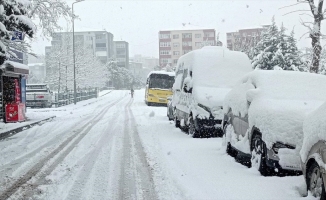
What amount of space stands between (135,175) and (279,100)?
9.62ft

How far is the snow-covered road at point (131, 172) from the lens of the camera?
5316 millimetres

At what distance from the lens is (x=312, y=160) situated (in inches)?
178

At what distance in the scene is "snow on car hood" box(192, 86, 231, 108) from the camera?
10.3 metres

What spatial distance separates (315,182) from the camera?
4469 millimetres

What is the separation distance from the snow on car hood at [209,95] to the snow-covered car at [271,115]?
5.78 ft

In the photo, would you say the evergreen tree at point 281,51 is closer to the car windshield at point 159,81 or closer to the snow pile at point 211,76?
the car windshield at point 159,81

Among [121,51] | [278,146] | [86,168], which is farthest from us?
[121,51]

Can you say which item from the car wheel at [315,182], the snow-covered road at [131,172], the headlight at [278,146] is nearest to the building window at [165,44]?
the snow-covered road at [131,172]

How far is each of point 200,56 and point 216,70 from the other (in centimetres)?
70

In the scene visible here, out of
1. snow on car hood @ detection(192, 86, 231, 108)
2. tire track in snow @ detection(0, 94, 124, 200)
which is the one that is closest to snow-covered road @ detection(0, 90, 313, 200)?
tire track in snow @ detection(0, 94, 124, 200)

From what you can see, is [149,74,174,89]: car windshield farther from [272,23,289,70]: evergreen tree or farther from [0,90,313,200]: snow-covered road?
[0,90,313,200]: snow-covered road

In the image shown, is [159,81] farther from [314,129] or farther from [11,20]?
[314,129]

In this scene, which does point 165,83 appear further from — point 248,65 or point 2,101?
point 248,65

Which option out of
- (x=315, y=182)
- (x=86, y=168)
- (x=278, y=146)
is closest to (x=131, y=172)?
(x=86, y=168)
